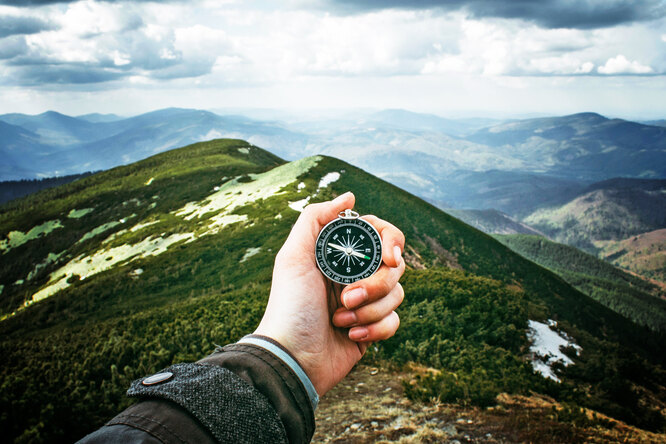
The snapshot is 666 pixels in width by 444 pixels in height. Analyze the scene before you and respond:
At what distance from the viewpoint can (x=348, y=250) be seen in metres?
5.43

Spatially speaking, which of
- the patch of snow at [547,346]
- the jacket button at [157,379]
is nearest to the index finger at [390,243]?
the jacket button at [157,379]

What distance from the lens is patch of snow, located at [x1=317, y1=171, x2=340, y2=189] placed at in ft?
133

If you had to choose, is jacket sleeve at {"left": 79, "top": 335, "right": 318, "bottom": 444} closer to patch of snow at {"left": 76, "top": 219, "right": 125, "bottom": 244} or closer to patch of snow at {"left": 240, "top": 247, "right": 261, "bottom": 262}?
patch of snow at {"left": 240, "top": 247, "right": 261, "bottom": 262}

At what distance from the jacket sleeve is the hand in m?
1.02

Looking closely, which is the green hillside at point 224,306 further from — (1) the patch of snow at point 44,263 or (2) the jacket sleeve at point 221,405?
(2) the jacket sleeve at point 221,405

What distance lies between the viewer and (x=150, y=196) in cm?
5738

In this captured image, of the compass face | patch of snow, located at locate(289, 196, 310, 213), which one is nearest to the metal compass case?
the compass face

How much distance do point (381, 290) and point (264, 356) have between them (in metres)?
1.96

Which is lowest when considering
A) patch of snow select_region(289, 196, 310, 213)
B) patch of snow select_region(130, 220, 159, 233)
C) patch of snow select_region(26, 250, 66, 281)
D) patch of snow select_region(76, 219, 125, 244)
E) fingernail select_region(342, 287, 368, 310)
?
patch of snow select_region(26, 250, 66, 281)

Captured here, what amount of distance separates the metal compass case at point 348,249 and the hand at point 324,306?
0.15m

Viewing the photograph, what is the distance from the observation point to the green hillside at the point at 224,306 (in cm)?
1096

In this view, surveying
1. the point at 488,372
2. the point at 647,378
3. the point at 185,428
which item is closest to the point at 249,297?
the point at 488,372

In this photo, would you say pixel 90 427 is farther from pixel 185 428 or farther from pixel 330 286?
pixel 185 428

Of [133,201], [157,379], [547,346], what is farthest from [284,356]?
[133,201]
